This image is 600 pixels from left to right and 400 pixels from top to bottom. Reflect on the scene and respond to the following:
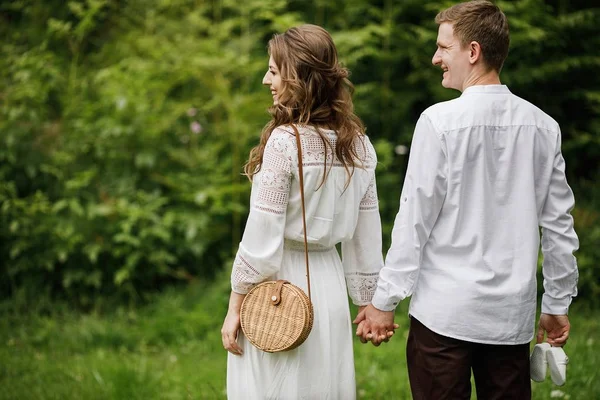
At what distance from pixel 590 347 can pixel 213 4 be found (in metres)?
4.69

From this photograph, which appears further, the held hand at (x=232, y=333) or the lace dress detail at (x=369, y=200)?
the lace dress detail at (x=369, y=200)

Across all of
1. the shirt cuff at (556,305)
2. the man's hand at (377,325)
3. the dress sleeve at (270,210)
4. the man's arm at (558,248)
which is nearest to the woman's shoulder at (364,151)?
the dress sleeve at (270,210)

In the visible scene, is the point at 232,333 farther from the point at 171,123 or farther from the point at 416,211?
the point at 171,123

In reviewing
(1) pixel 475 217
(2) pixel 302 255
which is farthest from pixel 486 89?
(2) pixel 302 255

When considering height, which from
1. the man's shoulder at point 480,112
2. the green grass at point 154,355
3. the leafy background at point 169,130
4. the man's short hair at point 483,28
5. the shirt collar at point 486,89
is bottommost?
the green grass at point 154,355

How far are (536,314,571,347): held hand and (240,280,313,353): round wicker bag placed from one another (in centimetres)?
92

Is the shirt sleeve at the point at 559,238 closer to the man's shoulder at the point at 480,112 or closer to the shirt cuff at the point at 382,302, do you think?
the man's shoulder at the point at 480,112

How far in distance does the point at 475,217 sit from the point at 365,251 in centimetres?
60

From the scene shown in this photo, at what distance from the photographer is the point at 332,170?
8.64 ft

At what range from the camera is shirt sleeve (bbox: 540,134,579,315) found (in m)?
2.50

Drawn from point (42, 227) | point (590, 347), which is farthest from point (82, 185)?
point (590, 347)

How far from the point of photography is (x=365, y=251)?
287 centimetres

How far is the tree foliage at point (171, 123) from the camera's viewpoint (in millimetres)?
6070

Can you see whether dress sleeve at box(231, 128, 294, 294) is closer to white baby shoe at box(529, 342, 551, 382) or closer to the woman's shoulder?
the woman's shoulder
